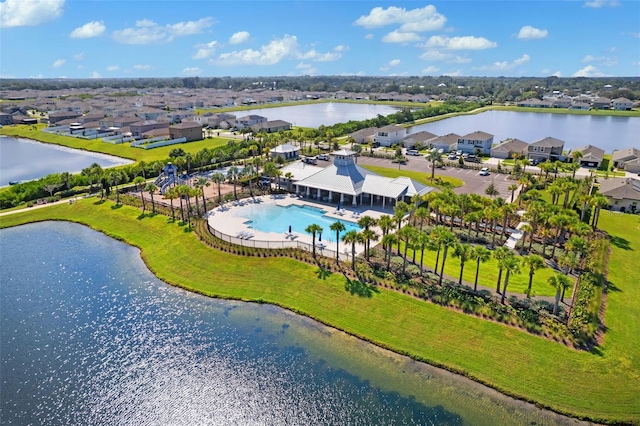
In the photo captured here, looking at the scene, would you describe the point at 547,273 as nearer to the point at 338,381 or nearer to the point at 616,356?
the point at 616,356

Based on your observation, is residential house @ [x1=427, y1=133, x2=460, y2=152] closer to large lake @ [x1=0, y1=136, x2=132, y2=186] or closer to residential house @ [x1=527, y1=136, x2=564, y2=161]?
residential house @ [x1=527, y1=136, x2=564, y2=161]

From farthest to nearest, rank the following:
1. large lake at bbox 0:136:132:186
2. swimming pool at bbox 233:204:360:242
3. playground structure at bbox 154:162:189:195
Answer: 1. large lake at bbox 0:136:132:186
2. playground structure at bbox 154:162:189:195
3. swimming pool at bbox 233:204:360:242

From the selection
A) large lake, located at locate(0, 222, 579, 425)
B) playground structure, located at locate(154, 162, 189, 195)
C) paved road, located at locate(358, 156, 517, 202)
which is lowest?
large lake, located at locate(0, 222, 579, 425)

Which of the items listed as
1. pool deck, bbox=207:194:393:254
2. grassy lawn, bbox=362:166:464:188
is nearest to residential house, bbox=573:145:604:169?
grassy lawn, bbox=362:166:464:188

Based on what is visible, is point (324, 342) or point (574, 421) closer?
point (574, 421)

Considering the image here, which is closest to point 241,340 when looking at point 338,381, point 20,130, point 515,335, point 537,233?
point 338,381

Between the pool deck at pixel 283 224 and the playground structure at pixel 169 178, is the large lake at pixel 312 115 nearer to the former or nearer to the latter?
the playground structure at pixel 169 178
